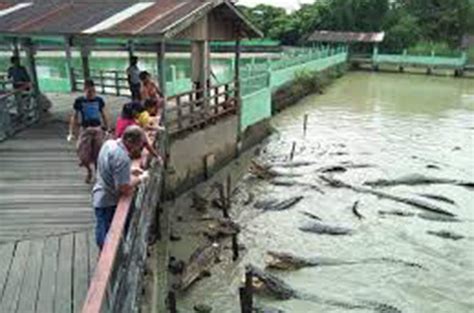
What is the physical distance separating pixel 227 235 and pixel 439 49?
141 ft

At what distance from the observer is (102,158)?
6074 mm

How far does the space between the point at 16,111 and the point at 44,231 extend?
7.14 m

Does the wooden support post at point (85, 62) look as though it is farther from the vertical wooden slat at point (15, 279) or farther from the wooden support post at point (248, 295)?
the vertical wooden slat at point (15, 279)

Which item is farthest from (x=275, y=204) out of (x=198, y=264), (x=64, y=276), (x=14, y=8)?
(x=64, y=276)

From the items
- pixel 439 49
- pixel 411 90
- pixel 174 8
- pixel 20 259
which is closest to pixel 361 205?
pixel 174 8

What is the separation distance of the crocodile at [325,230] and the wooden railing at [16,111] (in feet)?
25.1

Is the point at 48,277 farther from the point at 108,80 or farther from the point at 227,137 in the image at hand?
the point at 108,80

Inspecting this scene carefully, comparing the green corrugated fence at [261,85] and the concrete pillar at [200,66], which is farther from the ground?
the concrete pillar at [200,66]

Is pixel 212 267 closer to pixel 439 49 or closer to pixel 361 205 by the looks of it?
pixel 361 205

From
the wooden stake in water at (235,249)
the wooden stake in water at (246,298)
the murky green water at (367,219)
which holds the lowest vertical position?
the murky green water at (367,219)

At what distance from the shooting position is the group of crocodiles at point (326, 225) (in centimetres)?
1128

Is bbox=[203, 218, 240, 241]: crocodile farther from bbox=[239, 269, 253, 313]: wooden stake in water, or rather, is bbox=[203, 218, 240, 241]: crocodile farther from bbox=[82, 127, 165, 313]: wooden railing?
bbox=[82, 127, 165, 313]: wooden railing

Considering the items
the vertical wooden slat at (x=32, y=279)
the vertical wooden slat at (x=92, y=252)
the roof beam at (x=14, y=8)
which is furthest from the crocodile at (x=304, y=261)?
the roof beam at (x=14, y=8)

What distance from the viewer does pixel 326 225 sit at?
15.2m
